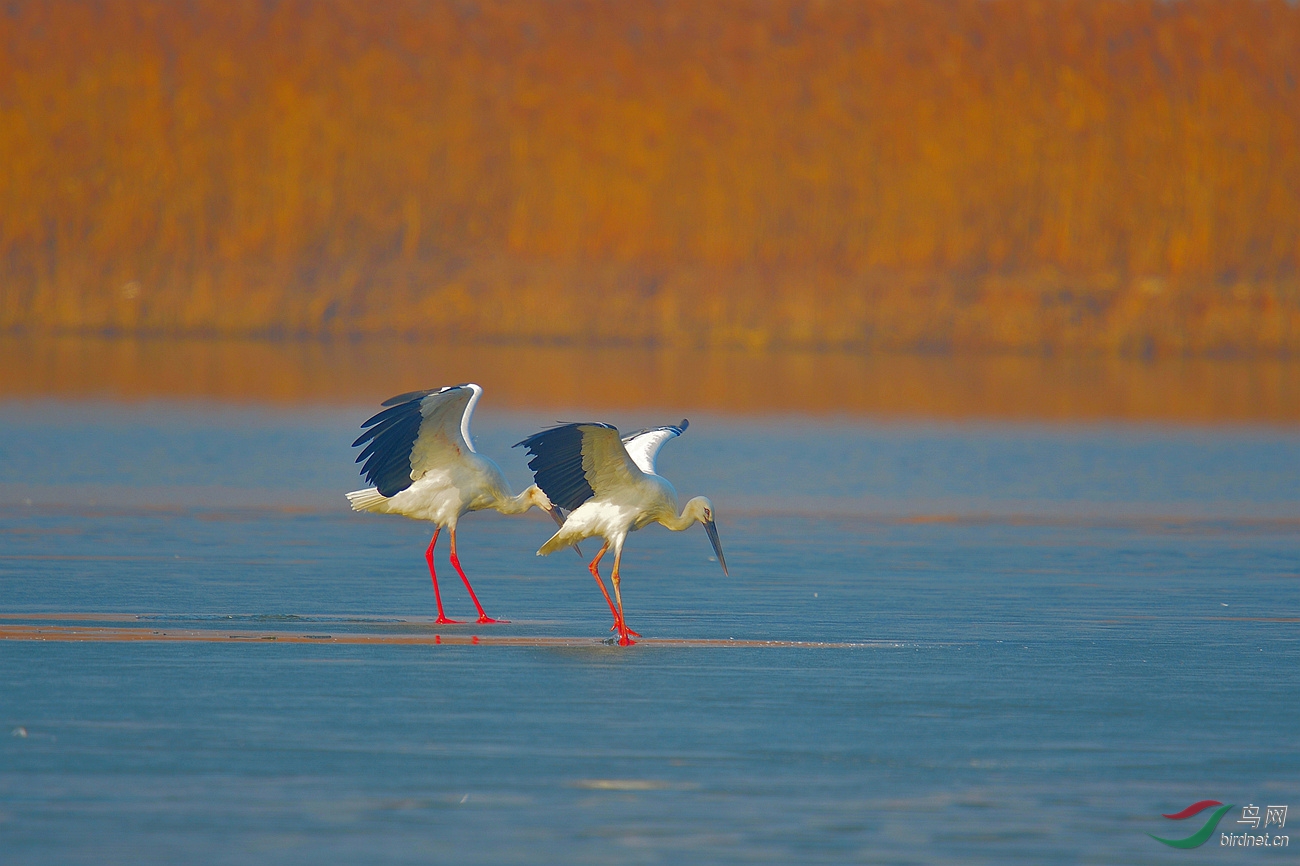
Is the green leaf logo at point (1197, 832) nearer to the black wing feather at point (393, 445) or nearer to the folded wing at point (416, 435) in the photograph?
the folded wing at point (416, 435)

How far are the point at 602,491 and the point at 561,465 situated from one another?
30 cm

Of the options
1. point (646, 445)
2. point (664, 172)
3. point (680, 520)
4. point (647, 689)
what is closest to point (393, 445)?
point (646, 445)

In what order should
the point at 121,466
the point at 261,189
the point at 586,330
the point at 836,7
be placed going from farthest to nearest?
1. the point at 836,7
2. the point at 261,189
3. the point at 586,330
4. the point at 121,466

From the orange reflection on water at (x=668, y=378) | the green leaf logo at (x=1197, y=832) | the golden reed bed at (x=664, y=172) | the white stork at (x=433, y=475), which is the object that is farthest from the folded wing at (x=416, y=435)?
the golden reed bed at (x=664, y=172)

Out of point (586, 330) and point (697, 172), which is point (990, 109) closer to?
point (697, 172)

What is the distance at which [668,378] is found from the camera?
4288 centimetres

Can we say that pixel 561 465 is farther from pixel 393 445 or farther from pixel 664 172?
pixel 664 172

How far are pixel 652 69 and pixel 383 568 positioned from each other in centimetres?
8062

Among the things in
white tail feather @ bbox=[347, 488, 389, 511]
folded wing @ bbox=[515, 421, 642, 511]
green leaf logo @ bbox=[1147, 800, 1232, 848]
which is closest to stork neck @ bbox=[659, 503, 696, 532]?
folded wing @ bbox=[515, 421, 642, 511]

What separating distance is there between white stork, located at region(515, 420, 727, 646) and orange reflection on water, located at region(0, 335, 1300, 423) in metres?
20.9

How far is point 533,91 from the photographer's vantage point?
88.8 m

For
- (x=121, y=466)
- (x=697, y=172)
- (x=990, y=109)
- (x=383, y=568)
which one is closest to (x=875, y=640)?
(x=383, y=568)

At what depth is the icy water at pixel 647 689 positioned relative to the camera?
665cm

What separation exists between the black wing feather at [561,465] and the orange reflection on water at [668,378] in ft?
69.3
